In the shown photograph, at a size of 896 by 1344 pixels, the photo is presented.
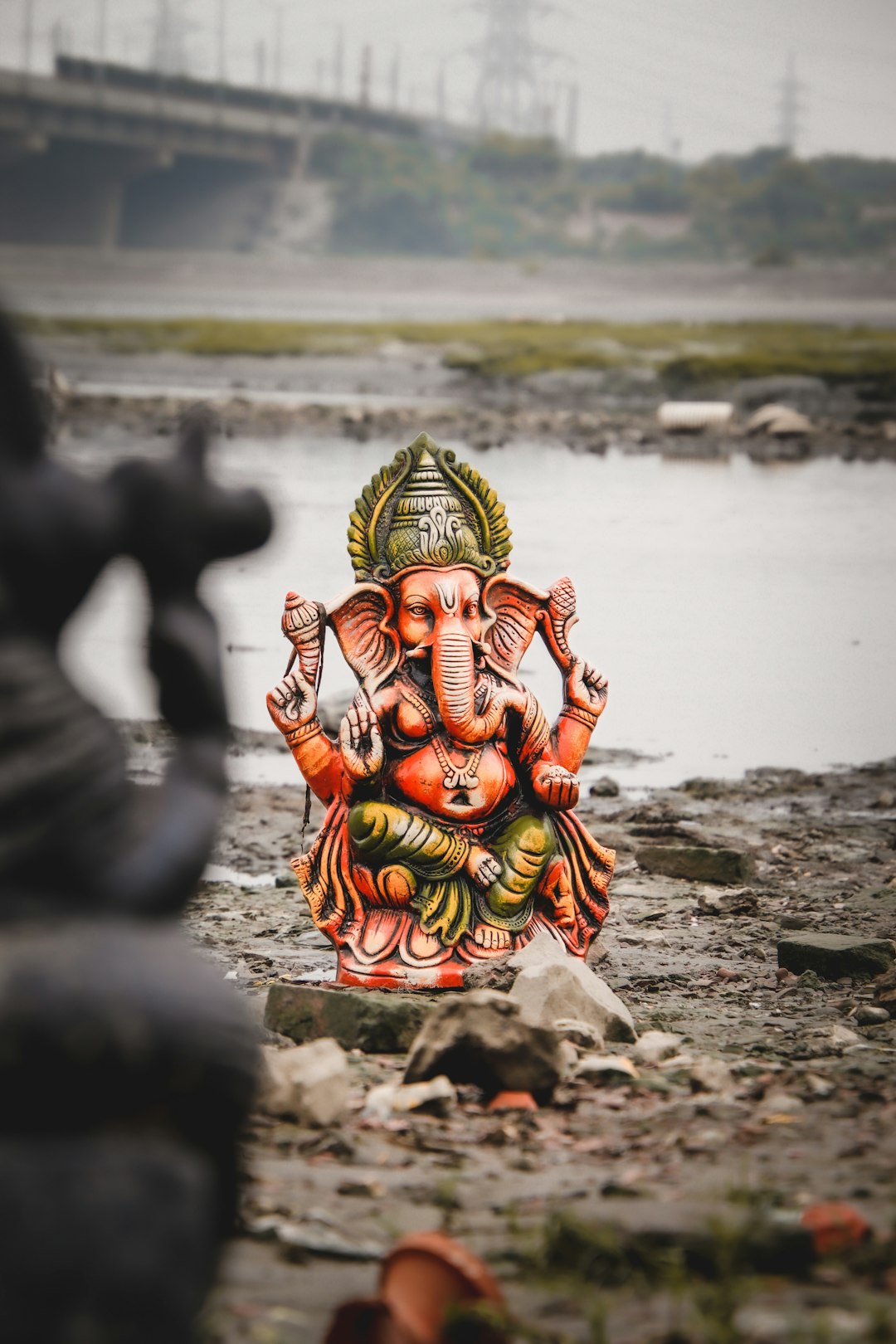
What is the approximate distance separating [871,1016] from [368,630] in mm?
2463

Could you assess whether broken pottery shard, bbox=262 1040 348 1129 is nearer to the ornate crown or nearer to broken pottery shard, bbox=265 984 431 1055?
broken pottery shard, bbox=265 984 431 1055

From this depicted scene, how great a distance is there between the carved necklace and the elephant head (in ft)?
0.19

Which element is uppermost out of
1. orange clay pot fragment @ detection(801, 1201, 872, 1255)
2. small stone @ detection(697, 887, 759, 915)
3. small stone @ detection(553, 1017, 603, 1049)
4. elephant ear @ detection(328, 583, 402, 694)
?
elephant ear @ detection(328, 583, 402, 694)

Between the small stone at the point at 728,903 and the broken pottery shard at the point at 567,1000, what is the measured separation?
8.10ft

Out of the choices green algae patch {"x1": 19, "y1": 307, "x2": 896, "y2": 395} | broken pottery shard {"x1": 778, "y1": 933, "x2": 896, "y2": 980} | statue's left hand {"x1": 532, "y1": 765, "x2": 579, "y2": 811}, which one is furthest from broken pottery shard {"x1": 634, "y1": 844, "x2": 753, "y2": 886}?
green algae patch {"x1": 19, "y1": 307, "x2": 896, "y2": 395}

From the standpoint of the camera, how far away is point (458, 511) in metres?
7.84

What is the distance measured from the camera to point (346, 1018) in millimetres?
6586

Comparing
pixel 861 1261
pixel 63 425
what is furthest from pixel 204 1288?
pixel 63 425

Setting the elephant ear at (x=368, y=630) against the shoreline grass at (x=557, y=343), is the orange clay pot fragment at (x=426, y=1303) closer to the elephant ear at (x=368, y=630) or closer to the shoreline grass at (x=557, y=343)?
the elephant ear at (x=368, y=630)

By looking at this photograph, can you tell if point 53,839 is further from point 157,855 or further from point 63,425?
point 63,425

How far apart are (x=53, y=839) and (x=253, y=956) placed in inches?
198

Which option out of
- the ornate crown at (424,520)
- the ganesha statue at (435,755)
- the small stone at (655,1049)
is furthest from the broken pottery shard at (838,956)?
the ornate crown at (424,520)

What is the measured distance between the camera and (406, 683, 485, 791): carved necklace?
755 centimetres

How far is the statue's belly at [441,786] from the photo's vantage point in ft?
24.8
